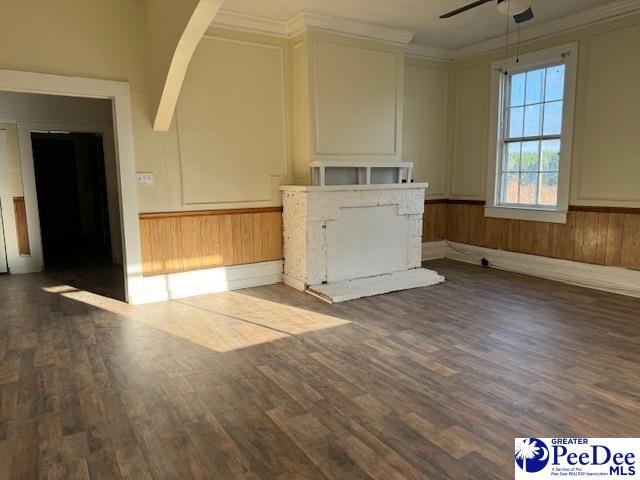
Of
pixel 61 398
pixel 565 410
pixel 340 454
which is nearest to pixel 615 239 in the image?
Result: pixel 565 410

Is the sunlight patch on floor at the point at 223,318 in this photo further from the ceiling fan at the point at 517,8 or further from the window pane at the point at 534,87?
the window pane at the point at 534,87

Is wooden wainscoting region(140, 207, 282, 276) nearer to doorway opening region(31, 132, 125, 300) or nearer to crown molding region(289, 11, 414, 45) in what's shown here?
doorway opening region(31, 132, 125, 300)

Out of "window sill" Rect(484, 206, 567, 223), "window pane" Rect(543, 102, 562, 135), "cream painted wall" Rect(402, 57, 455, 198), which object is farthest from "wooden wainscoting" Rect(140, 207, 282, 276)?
"window pane" Rect(543, 102, 562, 135)

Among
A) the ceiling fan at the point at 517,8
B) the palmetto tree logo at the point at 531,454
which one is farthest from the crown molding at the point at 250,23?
the palmetto tree logo at the point at 531,454

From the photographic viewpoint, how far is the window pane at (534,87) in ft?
17.5

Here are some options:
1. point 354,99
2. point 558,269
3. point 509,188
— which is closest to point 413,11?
point 354,99

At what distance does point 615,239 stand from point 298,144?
3.71 meters

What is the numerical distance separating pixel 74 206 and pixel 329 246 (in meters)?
7.96

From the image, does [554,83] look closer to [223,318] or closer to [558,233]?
[558,233]

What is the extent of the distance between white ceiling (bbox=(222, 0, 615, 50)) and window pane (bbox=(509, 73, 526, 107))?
62cm

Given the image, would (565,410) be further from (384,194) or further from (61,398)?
(384,194)

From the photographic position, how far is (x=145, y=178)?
4500 millimetres

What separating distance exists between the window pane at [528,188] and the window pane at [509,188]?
0.09m

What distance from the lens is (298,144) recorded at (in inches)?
203
